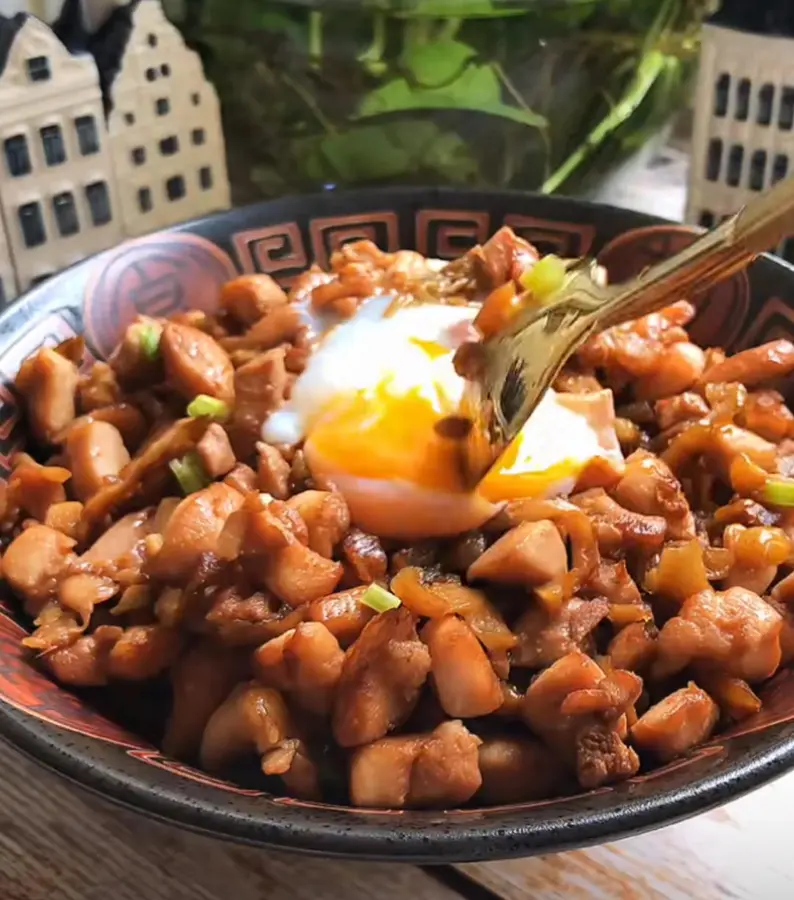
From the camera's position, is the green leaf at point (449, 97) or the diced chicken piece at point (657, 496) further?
the green leaf at point (449, 97)

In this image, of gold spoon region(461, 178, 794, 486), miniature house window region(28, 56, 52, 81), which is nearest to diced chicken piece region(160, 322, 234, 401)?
gold spoon region(461, 178, 794, 486)

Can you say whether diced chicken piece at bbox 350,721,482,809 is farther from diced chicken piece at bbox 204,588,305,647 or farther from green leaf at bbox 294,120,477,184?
green leaf at bbox 294,120,477,184

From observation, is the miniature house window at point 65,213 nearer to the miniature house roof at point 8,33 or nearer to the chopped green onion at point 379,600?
the miniature house roof at point 8,33

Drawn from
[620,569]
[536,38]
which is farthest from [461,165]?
[620,569]

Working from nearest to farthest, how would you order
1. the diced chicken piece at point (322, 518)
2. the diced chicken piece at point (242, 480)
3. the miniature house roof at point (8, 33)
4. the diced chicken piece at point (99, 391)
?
the diced chicken piece at point (322, 518), the diced chicken piece at point (242, 480), the diced chicken piece at point (99, 391), the miniature house roof at point (8, 33)

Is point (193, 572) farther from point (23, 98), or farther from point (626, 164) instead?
point (626, 164)

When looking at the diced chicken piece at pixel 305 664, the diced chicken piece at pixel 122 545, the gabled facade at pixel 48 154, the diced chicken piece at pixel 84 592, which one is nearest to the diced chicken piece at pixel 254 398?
the diced chicken piece at pixel 122 545
